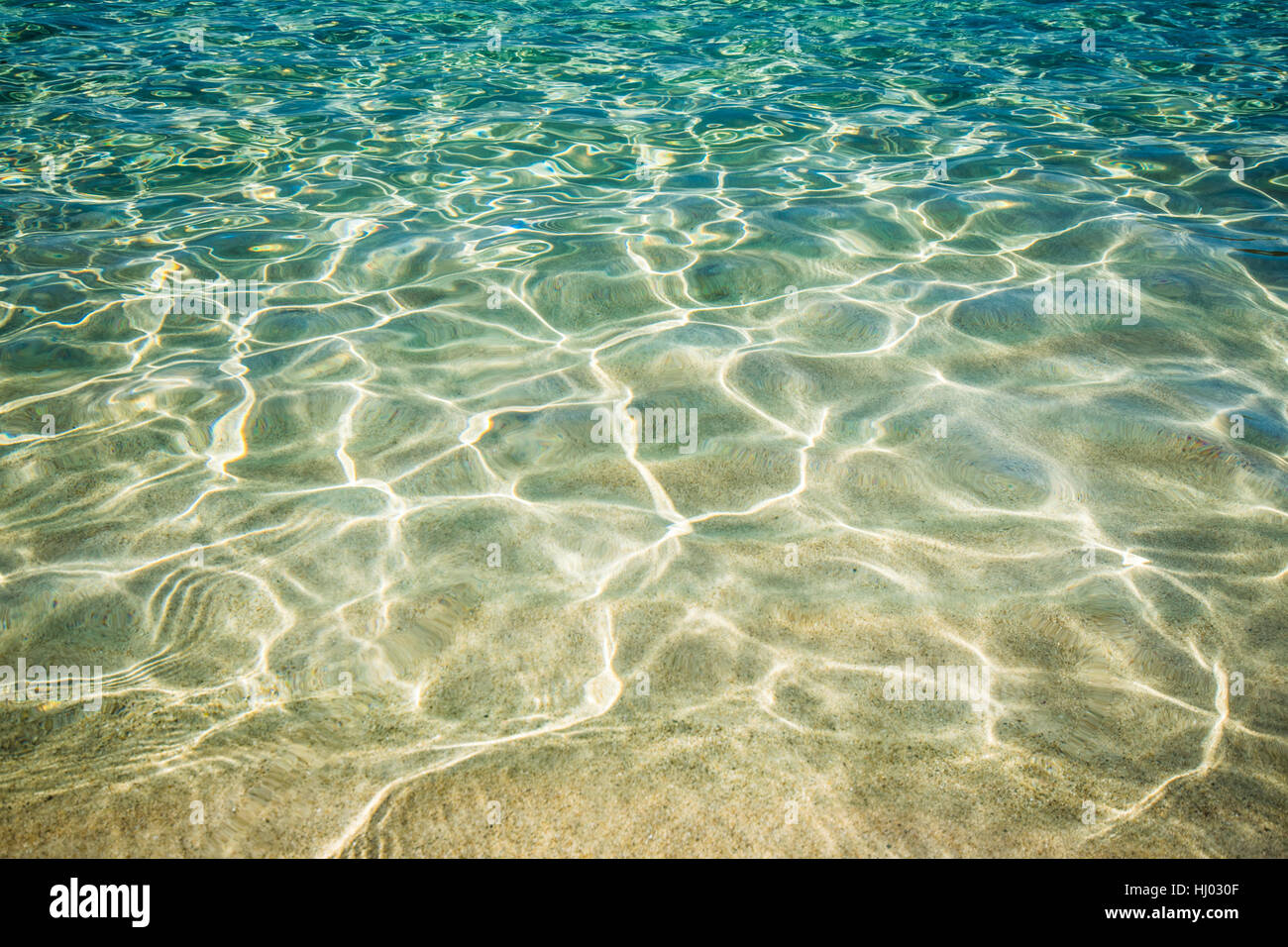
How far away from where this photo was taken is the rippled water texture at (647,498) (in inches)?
81.1

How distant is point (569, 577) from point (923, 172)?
484cm

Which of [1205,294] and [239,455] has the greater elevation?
[1205,294]

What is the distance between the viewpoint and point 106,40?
33.0ft

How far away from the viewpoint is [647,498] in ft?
10.1

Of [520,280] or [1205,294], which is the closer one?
[1205,294]

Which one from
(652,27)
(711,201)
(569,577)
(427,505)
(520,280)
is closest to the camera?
(569,577)

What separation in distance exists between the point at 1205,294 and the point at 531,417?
359 centimetres

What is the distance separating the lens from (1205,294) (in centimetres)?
432

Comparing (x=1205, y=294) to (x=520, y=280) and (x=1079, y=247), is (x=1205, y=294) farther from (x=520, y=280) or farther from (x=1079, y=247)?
(x=520, y=280)

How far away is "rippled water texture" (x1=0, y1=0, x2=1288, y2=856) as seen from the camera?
2061 millimetres

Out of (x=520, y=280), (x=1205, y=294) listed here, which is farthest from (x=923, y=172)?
(x=520, y=280)
